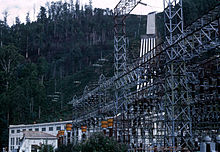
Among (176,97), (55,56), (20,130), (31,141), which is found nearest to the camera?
(176,97)

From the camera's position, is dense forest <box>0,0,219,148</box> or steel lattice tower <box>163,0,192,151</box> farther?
dense forest <box>0,0,219,148</box>

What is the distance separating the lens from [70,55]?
120500 mm

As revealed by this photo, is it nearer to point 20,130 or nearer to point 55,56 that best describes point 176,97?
point 20,130

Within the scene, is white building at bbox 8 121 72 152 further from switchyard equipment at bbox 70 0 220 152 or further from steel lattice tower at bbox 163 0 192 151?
steel lattice tower at bbox 163 0 192 151

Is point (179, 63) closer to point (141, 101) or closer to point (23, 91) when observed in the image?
point (141, 101)

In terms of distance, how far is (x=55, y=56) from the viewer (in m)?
127

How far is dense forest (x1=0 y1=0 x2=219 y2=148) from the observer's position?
82938mm

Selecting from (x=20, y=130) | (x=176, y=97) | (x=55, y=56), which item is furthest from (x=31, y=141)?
(x=55, y=56)

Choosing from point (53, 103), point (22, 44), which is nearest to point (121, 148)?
point (53, 103)

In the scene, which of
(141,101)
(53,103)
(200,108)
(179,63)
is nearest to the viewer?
(179,63)

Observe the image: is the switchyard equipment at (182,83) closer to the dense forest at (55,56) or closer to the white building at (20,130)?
the dense forest at (55,56)

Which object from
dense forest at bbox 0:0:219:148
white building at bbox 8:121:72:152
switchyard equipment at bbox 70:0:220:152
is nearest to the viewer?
switchyard equipment at bbox 70:0:220:152

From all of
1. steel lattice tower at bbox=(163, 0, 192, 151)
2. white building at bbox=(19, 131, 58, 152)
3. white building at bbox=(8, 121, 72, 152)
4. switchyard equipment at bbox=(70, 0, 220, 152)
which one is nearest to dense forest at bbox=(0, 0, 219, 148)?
white building at bbox=(8, 121, 72, 152)

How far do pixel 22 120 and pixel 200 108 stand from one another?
60965mm
